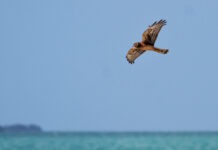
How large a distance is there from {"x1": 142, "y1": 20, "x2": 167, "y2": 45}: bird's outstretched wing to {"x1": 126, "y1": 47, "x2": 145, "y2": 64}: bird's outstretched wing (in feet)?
1.77

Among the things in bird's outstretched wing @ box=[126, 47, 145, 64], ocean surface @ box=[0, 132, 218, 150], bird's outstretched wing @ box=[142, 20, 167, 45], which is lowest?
bird's outstretched wing @ box=[126, 47, 145, 64]

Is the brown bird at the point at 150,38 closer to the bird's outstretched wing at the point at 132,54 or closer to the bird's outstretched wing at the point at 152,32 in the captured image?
the bird's outstretched wing at the point at 152,32

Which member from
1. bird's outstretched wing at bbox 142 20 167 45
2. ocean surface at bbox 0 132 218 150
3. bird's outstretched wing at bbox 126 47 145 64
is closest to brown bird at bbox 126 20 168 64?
bird's outstretched wing at bbox 142 20 167 45

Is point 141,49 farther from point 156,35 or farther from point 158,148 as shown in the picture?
point 158,148

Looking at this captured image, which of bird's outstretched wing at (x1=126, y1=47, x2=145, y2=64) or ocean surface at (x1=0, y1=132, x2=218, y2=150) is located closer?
bird's outstretched wing at (x1=126, y1=47, x2=145, y2=64)

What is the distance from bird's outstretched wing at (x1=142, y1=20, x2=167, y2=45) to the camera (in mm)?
13469

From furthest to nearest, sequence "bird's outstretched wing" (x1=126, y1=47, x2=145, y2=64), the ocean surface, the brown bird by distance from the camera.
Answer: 1. the ocean surface
2. "bird's outstretched wing" (x1=126, y1=47, x2=145, y2=64)
3. the brown bird

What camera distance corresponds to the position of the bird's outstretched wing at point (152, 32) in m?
Result: 13.5

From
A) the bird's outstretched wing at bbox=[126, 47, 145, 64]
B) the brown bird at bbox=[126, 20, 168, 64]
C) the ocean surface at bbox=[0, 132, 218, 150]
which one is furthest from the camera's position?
the ocean surface at bbox=[0, 132, 218, 150]

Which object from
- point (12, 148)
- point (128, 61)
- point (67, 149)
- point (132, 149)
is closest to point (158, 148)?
point (132, 149)

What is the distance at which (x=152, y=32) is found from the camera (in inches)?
535

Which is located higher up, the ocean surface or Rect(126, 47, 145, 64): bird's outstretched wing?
the ocean surface

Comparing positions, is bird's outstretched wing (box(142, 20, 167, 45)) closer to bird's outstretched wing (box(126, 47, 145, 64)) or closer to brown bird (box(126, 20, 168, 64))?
brown bird (box(126, 20, 168, 64))

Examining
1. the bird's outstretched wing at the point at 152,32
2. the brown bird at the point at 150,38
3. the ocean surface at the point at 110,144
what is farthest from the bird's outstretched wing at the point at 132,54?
the ocean surface at the point at 110,144
